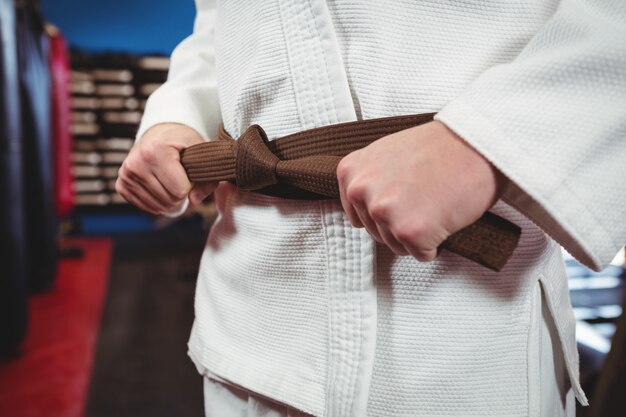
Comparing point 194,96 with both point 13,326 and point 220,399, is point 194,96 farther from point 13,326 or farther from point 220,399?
point 13,326

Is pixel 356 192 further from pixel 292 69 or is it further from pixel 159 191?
pixel 159 191

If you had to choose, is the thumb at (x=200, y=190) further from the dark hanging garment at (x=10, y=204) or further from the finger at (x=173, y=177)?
the dark hanging garment at (x=10, y=204)

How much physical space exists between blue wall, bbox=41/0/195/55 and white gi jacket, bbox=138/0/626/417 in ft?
23.5

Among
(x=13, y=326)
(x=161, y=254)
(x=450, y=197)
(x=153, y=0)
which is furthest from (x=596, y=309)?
(x=153, y=0)

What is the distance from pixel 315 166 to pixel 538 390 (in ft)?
1.09

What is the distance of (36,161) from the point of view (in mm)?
3668

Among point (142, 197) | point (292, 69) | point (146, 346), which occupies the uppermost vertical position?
point (292, 69)

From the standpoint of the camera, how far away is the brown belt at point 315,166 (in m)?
0.38

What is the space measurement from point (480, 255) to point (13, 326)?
2724 mm

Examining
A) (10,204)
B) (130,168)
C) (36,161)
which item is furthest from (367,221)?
(36,161)

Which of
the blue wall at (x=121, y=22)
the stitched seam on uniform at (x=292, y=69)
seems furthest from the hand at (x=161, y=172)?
the blue wall at (x=121, y=22)

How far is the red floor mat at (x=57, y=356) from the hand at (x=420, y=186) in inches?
83.7

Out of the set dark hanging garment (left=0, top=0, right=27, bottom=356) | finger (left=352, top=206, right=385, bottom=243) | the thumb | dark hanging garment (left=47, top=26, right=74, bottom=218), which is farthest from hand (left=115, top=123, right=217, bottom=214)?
dark hanging garment (left=47, top=26, right=74, bottom=218)

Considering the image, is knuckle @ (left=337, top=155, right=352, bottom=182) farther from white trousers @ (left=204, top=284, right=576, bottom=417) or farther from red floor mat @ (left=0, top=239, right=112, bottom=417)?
red floor mat @ (left=0, top=239, right=112, bottom=417)
